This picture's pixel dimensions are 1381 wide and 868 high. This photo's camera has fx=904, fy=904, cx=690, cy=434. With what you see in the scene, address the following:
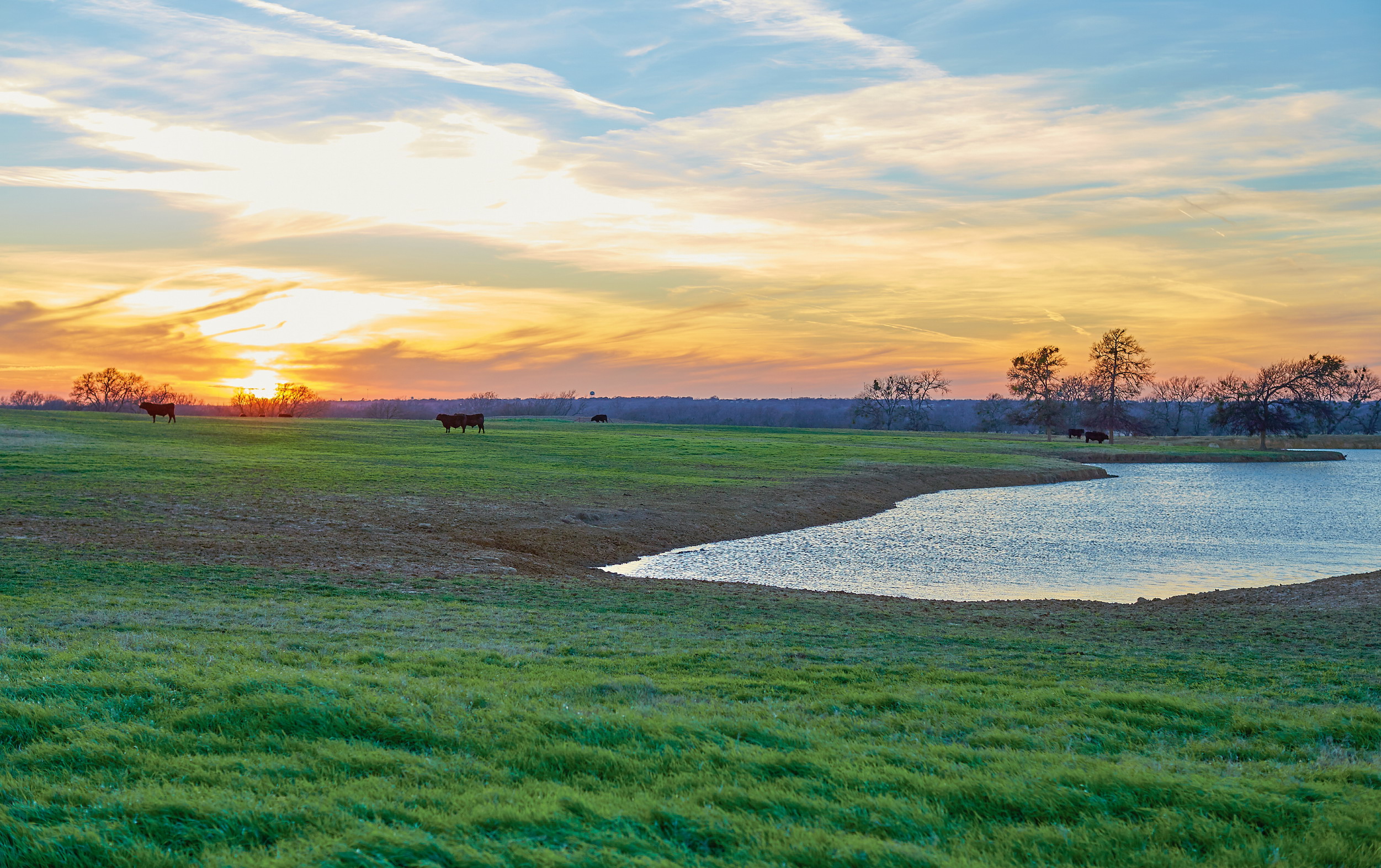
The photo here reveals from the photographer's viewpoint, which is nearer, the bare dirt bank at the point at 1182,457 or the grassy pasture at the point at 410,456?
the grassy pasture at the point at 410,456

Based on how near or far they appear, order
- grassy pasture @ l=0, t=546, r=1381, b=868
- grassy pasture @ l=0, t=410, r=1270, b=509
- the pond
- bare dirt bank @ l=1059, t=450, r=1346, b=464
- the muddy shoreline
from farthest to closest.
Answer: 1. bare dirt bank @ l=1059, t=450, r=1346, b=464
2. grassy pasture @ l=0, t=410, r=1270, b=509
3. the pond
4. the muddy shoreline
5. grassy pasture @ l=0, t=546, r=1381, b=868

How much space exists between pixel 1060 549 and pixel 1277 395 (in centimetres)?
8774

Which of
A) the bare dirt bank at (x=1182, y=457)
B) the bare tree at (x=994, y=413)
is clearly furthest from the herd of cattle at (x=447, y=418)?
the bare tree at (x=994, y=413)

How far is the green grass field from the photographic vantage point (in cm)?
570

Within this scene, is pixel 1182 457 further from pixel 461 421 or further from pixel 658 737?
pixel 658 737

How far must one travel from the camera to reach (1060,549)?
29.7 m

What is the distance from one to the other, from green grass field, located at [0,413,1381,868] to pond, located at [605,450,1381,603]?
7577mm

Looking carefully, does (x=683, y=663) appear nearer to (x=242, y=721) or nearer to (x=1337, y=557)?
(x=242, y=721)

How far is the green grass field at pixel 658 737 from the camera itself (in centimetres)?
570

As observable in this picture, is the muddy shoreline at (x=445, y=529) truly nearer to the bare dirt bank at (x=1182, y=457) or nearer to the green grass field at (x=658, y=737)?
the green grass field at (x=658, y=737)

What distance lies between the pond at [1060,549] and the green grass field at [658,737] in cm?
758

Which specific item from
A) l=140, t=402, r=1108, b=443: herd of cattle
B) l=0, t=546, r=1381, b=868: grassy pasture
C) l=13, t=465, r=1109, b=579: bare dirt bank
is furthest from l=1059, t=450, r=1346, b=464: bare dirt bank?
l=0, t=546, r=1381, b=868: grassy pasture

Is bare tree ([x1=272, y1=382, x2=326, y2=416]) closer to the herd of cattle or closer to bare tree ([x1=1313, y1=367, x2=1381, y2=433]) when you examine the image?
the herd of cattle

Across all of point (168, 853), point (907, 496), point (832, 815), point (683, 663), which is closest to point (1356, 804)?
point (832, 815)
